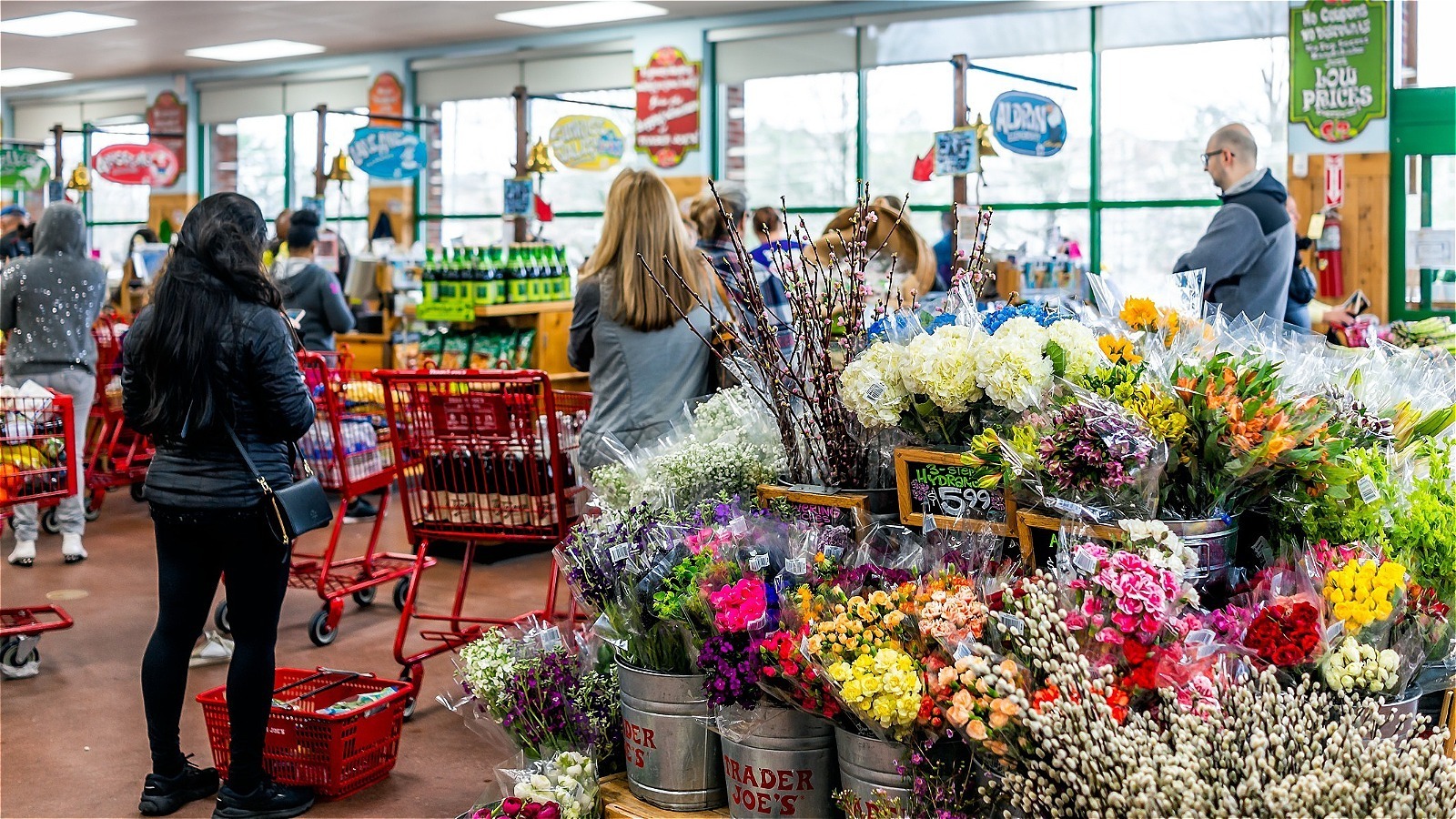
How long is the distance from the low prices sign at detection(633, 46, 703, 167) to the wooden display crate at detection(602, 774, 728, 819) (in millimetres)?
9589

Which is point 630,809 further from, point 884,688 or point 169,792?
point 169,792

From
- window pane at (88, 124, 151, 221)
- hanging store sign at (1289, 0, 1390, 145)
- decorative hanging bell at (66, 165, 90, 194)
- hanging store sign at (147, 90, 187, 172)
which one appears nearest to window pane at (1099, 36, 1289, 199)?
hanging store sign at (1289, 0, 1390, 145)

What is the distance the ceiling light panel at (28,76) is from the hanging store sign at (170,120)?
1.04 metres

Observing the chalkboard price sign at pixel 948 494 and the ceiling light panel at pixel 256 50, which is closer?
the chalkboard price sign at pixel 948 494

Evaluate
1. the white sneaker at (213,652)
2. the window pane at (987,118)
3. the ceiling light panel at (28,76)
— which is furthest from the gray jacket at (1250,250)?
the ceiling light panel at (28,76)

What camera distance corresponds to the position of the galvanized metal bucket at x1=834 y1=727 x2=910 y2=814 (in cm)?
205

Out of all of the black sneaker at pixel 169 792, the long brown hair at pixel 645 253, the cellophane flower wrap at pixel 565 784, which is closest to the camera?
the cellophane flower wrap at pixel 565 784

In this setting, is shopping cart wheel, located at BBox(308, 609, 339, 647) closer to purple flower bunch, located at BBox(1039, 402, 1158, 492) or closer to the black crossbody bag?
the black crossbody bag

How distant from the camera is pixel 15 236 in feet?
34.8

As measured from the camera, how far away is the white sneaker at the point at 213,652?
473 cm

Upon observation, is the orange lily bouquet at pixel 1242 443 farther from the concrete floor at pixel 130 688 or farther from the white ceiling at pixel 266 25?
the white ceiling at pixel 266 25

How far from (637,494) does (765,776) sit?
2.44ft

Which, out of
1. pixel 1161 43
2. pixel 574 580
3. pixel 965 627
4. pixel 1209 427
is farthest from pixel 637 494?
pixel 1161 43

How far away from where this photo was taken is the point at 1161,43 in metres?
9.87
